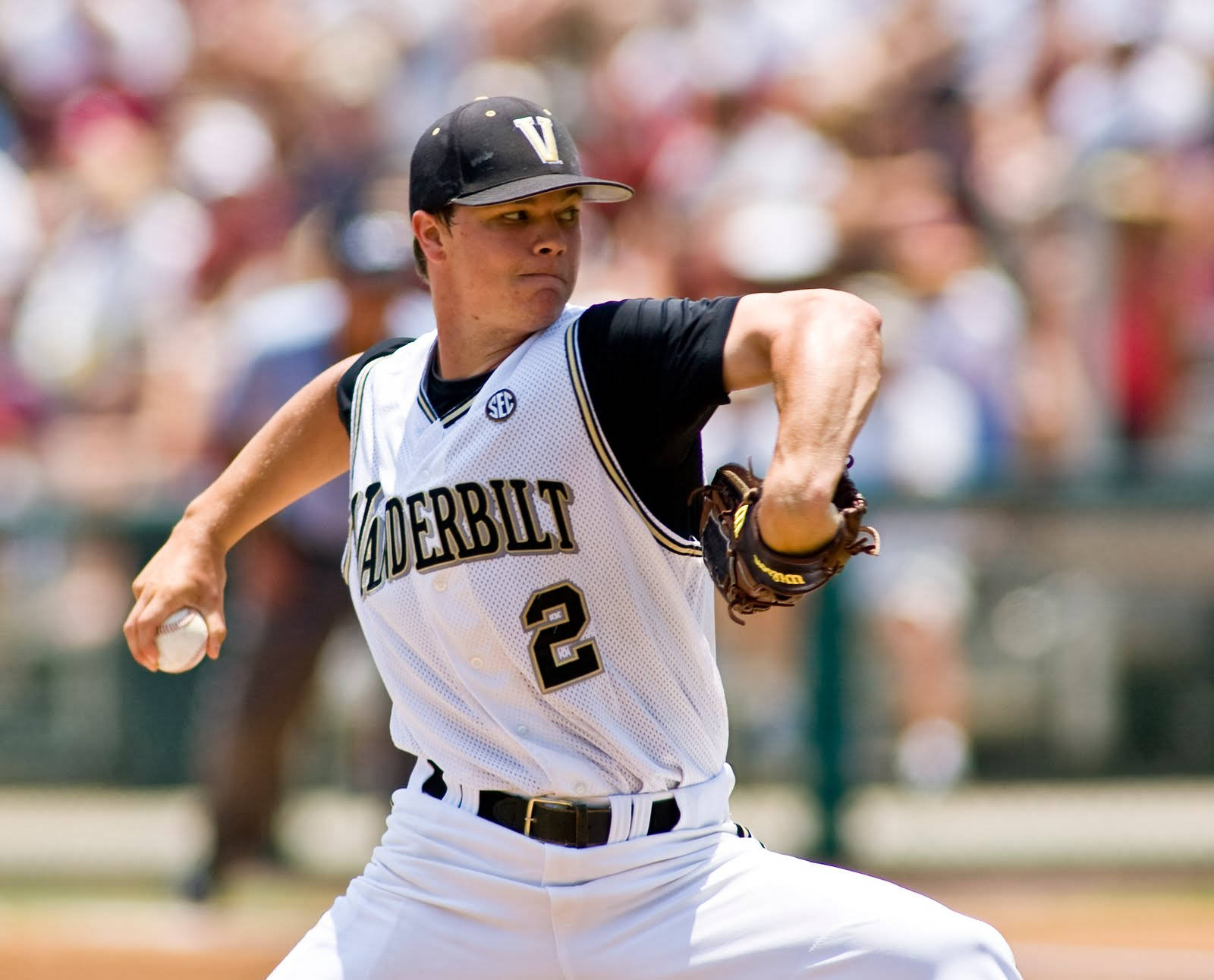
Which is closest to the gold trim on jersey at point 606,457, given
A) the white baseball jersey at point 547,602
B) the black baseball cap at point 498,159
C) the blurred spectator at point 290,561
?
the white baseball jersey at point 547,602

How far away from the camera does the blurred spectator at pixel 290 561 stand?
5.97m

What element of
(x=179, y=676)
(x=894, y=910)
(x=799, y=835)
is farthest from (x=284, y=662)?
(x=894, y=910)

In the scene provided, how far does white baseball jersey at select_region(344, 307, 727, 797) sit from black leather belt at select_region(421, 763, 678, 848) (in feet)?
0.06

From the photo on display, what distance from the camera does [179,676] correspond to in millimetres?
6707

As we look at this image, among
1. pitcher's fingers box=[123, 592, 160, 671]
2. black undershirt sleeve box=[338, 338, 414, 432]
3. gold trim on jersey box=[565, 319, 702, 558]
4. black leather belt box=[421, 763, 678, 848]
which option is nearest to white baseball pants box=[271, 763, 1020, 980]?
black leather belt box=[421, 763, 678, 848]

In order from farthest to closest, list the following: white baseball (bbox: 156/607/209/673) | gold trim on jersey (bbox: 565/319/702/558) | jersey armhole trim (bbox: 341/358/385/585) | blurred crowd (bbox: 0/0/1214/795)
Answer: blurred crowd (bbox: 0/0/1214/795), jersey armhole trim (bbox: 341/358/385/585), white baseball (bbox: 156/607/209/673), gold trim on jersey (bbox: 565/319/702/558)

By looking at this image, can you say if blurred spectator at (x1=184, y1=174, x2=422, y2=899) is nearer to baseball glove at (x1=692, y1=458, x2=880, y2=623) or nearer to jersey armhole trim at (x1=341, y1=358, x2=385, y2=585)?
jersey armhole trim at (x1=341, y1=358, x2=385, y2=585)

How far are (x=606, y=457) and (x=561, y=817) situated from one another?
56 centimetres

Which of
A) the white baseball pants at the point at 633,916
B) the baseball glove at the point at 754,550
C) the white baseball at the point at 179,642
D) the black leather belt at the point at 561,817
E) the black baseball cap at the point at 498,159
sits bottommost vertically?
the white baseball pants at the point at 633,916

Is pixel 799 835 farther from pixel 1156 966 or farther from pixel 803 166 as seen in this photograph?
pixel 803 166

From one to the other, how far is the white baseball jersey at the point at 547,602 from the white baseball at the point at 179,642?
357mm

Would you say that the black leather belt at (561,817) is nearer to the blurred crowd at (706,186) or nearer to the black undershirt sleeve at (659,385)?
the black undershirt sleeve at (659,385)

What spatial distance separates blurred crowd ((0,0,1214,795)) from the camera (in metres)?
6.58

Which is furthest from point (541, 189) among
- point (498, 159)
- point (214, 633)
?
point (214, 633)
